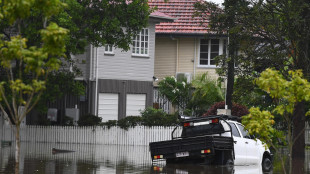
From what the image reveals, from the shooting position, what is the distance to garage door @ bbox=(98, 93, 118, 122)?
36500 millimetres

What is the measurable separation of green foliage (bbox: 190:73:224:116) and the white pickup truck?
14.8 meters

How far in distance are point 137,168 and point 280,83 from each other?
906 centimetres

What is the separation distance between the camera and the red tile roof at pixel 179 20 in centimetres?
3997

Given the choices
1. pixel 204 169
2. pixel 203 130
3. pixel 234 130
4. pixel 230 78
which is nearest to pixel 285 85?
pixel 204 169

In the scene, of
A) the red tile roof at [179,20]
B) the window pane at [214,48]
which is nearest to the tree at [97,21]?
the red tile roof at [179,20]

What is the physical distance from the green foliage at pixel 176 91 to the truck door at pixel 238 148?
17072 millimetres

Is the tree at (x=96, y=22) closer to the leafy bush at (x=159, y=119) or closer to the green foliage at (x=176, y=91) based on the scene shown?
the leafy bush at (x=159, y=119)

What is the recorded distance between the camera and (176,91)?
3709 cm

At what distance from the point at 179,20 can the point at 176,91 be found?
5.91 metres

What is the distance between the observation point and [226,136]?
1930 cm

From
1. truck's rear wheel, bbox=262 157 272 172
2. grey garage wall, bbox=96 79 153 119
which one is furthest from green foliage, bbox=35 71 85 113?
truck's rear wheel, bbox=262 157 272 172

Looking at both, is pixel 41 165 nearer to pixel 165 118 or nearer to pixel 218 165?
pixel 218 165

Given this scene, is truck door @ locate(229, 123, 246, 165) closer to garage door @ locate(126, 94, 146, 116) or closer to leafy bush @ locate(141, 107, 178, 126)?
leafy bush @ locate(141, 107, 178, 126)

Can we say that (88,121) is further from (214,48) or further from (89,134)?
(214,48)
